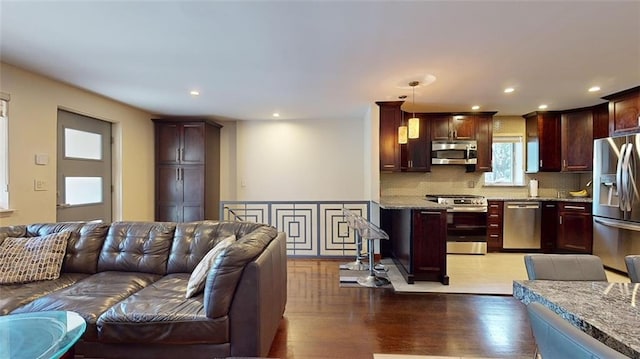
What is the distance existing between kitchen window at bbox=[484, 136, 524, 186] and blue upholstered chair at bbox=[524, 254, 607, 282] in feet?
14.7

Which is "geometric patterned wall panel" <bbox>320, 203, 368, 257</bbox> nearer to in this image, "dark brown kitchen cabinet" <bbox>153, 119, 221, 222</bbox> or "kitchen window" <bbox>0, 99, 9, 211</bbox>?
"dark brown kitchen cabinet" <bbox>153, 119, 221, 222</bbox>

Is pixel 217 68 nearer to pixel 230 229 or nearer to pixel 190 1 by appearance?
pixel 190 1

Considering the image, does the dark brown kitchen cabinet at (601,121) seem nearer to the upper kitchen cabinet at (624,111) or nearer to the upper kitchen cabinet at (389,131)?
the upper kitchen cabinet at (624,111)

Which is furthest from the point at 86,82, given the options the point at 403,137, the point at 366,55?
the point at 403,137

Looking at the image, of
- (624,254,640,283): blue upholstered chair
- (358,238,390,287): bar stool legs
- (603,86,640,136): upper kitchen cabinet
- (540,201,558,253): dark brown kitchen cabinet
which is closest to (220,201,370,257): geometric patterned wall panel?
(358,238,390,287): bar stool legs

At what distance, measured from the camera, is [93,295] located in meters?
2.14

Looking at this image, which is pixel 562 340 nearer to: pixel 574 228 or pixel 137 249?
pixel 137 249

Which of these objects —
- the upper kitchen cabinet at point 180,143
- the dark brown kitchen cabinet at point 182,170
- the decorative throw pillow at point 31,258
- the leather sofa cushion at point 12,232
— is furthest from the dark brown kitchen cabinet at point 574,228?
the leather sofa cushion at point 12,232

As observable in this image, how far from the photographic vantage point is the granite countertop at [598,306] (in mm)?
845

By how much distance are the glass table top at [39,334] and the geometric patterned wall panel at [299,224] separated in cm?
396

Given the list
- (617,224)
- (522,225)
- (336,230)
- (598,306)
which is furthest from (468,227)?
(598,306)

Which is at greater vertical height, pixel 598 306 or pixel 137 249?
pixel 598 306

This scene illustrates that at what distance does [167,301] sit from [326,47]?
224cm

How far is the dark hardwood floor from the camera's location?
2.28 meters
